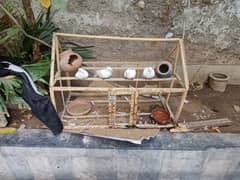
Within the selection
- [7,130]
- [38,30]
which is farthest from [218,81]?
[7,130]

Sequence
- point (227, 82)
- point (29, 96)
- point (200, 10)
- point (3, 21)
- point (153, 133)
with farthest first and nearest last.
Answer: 1. point (227, 82)
2. point (200, 10)
3. point (3, 21)
4. point (153, 133)
5. point (29, 96)

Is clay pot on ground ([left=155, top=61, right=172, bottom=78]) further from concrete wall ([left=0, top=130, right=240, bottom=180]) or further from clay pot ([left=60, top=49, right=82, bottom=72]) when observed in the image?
clay pot ([left=60, top=49, right=82, bottom=72])

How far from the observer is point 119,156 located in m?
1.26

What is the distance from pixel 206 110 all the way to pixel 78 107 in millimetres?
974

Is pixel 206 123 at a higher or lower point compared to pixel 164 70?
lower

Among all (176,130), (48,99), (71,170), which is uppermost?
(48,99)

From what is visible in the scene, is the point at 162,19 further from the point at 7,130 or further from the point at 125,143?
the point at 7,130

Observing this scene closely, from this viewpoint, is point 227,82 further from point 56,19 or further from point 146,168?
point 56,19

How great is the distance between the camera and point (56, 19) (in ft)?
5.26

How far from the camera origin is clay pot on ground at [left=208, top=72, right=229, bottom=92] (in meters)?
1.74

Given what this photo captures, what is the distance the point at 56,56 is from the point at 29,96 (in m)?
0.33

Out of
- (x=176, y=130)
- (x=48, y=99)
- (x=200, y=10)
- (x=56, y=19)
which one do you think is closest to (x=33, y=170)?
(x=48, y=99)

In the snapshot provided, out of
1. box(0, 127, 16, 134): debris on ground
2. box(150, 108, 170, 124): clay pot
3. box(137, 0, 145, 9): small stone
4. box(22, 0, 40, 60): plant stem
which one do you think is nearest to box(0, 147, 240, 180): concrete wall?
box(0, 127, 16, 134): debris on ground

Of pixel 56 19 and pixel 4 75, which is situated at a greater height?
pixel 56 19
